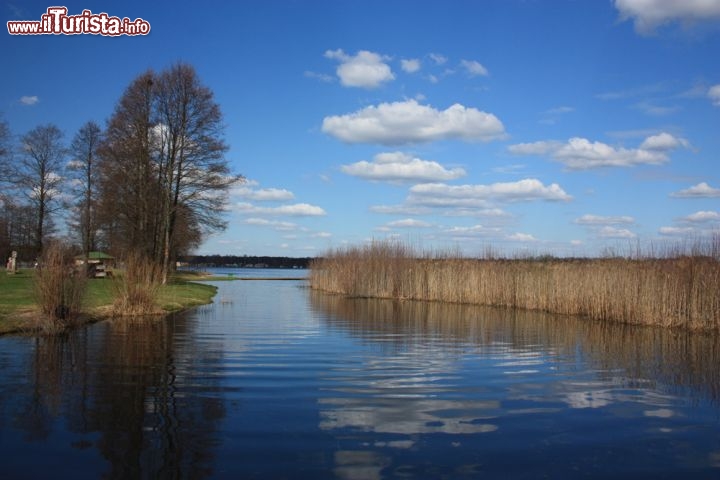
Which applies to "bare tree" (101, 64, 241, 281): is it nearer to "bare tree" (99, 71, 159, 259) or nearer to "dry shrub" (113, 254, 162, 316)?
"bare tree" (99, 71, 159, 259)

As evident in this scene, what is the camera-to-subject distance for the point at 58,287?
1478cm

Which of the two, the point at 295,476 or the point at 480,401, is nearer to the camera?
the point at 295,476

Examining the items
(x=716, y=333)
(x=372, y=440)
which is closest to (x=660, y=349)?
(x=716, y=333)

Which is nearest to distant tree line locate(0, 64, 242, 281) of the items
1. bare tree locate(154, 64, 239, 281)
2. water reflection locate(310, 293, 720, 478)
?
bare tree locate(154, 64, 239, 281)

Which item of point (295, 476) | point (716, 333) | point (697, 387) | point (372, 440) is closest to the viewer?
point (295, 476)

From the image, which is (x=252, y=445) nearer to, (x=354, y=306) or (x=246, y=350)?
(x=246, y=350)

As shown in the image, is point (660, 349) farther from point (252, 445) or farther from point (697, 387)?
point (252, 445)

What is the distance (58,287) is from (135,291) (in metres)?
4.86

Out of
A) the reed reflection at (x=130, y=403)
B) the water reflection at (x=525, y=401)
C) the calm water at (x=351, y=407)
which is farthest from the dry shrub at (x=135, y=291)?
the water reflection at (x=525, y=401)

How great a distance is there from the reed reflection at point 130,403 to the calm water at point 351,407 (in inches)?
1.1

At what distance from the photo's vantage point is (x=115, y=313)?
19016 mm

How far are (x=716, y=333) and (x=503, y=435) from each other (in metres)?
14.2

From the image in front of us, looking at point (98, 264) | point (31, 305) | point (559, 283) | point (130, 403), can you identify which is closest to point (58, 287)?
point (31, 305)

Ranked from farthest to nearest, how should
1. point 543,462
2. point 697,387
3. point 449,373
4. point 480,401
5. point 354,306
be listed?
1. point 354,306
2. point 449,373
3. point 697,387
4. point 480,401
5. point 543,462
